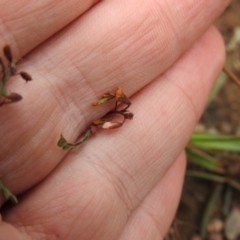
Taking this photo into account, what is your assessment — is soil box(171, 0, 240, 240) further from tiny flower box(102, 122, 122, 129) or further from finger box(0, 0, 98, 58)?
finger box(0, 0, 98, 58)

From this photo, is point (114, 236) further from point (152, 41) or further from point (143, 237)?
point (152, 41)

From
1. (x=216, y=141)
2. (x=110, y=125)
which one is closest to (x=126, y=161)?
(x=110, y=125)

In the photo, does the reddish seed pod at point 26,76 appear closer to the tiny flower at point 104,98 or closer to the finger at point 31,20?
the finger at point 31,20

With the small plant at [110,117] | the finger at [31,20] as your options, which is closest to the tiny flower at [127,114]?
the small plant at [110,117]

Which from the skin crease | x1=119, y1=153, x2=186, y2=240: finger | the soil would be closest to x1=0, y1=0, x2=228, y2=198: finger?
the skin crease

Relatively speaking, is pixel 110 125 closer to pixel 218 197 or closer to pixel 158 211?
pixel 158 211

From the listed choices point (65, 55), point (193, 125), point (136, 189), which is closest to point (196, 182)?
point (193, 125)
